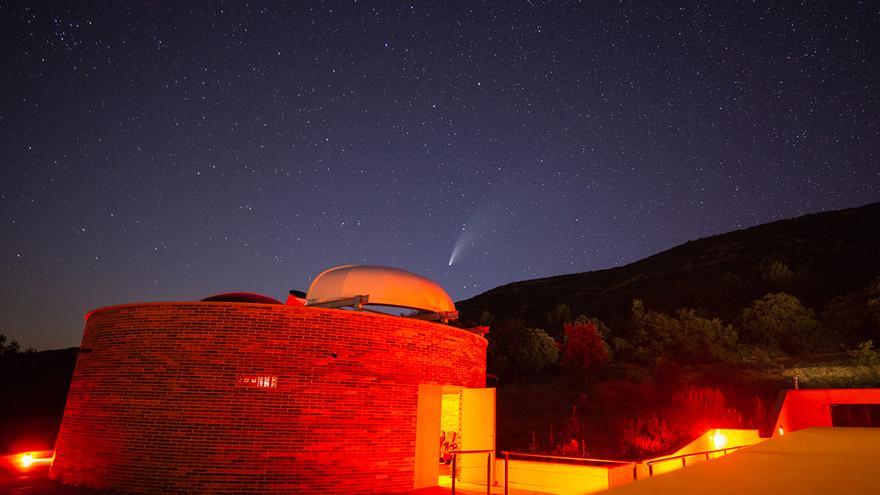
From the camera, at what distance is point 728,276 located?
48500 mm

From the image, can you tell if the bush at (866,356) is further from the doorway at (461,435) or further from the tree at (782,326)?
the doorway at (461,435)

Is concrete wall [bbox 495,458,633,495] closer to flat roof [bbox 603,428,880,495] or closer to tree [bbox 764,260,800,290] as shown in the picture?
flat roof [bbox 603,428,880,495]

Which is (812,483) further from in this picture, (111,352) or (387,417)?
(111,352)

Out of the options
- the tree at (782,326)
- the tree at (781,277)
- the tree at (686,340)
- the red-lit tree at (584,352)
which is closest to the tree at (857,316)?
the tree at (782,326)

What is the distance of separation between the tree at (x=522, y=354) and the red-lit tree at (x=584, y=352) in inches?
63.0

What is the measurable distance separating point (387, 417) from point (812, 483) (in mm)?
8558

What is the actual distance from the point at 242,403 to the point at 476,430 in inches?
210

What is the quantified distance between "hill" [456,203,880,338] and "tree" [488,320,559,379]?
11.2 m

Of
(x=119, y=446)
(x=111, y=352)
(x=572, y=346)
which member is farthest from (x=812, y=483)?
(x=572, y=346)

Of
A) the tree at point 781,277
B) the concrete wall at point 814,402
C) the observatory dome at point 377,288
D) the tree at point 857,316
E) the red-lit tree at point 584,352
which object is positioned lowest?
the concrete wall at point 814,402

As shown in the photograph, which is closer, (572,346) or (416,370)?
(416,370)

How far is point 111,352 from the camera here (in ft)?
34.6

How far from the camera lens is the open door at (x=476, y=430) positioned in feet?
39.8

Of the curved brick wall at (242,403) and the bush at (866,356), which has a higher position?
the bush at (866,356)
